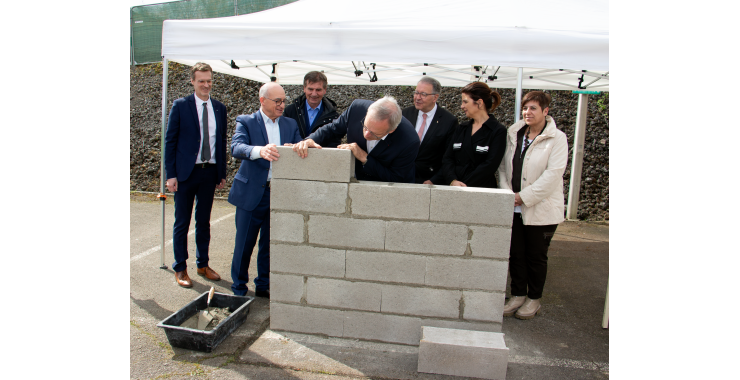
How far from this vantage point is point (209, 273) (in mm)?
4156

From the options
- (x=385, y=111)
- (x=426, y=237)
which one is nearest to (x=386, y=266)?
(x=426, y=237)

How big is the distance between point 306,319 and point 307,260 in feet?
1.46

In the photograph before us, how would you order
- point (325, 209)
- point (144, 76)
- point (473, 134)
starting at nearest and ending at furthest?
point (325, 209) → point (473, 134) → point (144, 76)

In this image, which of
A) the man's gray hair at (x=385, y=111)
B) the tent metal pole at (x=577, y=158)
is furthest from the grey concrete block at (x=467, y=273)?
the tent metal pole at (x=577, y=158)

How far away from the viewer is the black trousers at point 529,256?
3.40 meters

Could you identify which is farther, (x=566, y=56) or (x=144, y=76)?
(x=144, y=76)

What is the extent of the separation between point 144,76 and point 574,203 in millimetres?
8552

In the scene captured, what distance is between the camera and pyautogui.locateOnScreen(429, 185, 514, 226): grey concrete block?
2.78 m

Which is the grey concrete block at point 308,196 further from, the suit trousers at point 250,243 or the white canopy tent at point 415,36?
the white canopy tent at point 415,36

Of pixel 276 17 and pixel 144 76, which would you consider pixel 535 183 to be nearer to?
pixel 276 17

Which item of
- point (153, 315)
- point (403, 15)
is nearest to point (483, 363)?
point (153, 315)

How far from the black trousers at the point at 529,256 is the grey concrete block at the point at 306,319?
1546 millimetres

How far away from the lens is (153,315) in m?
3.38

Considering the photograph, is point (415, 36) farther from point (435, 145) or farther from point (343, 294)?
point (343, 294)
